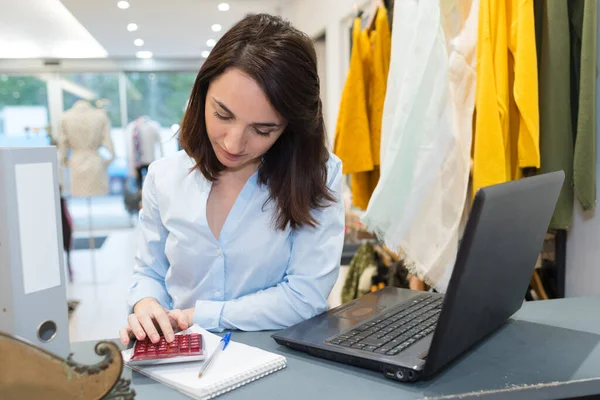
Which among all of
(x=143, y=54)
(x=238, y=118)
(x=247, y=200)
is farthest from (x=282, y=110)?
(x=143, y=54)

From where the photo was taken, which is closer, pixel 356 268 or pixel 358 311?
pixel 358 311

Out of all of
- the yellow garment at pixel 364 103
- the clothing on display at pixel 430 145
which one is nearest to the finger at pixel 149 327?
the clothing on display at pixel 430 145

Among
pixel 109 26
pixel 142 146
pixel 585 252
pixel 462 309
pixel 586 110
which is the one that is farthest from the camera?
pixel 142 146

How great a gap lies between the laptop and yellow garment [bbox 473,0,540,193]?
53 centimetres

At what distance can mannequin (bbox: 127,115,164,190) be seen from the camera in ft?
22.1

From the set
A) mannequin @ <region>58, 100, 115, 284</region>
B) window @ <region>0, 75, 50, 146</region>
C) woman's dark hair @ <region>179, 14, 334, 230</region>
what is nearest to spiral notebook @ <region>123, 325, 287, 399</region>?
woman's dark hair @ <region>179, 14, 334, 230</region>

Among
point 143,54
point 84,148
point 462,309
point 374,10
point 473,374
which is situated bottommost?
point 473,374

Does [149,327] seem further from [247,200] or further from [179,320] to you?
[247,200]

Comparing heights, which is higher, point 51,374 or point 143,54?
point 143,54

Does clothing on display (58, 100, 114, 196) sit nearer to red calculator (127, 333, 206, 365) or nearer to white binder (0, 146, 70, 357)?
red calculator (127, 333, 206, 365)

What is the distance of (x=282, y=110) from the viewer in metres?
0.96

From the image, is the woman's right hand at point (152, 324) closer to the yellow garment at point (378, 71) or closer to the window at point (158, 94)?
the yellow garment at point (378, 71)

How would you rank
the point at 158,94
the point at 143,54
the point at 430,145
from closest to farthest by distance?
the point at 430,145 → the point at 143,54 → the point at 158,94

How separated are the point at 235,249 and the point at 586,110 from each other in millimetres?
901
